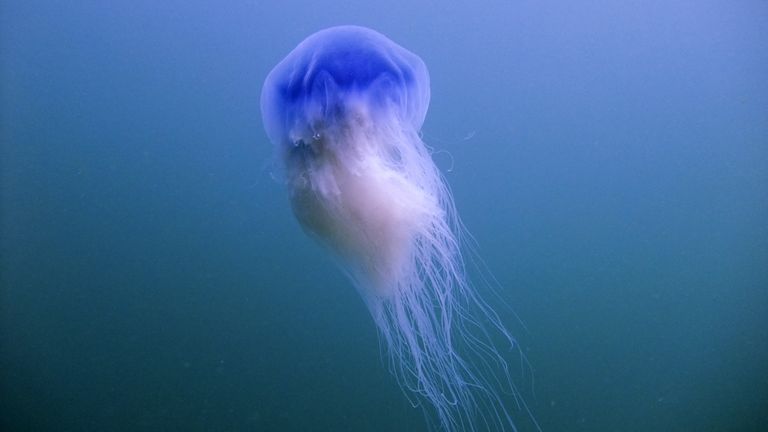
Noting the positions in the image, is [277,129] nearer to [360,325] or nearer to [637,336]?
[360,325]

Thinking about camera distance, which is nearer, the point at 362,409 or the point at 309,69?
the point at 309,69

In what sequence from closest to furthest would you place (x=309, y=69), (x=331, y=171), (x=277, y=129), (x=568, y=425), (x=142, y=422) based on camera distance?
(x=331, y=171) < (x=309, y=69) < (x=277, y=129) < (x=142, y=422) < (x=568, y=425)

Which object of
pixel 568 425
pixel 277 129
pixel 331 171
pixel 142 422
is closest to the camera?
pixel 331 171

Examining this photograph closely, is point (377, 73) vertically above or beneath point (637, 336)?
above

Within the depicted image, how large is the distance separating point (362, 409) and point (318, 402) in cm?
39

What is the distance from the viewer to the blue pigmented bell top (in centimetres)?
232

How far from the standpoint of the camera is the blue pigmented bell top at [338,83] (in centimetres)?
232

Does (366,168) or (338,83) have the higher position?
(338,83)

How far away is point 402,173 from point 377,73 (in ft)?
1.81

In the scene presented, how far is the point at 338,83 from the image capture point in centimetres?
235

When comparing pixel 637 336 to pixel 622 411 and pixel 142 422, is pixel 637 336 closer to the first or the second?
pixel 622 411

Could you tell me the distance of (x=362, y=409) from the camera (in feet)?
13.3

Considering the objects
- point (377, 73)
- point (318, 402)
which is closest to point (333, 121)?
point (377, 73)

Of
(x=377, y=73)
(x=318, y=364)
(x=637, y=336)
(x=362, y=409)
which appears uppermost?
(x=377, y=73)
